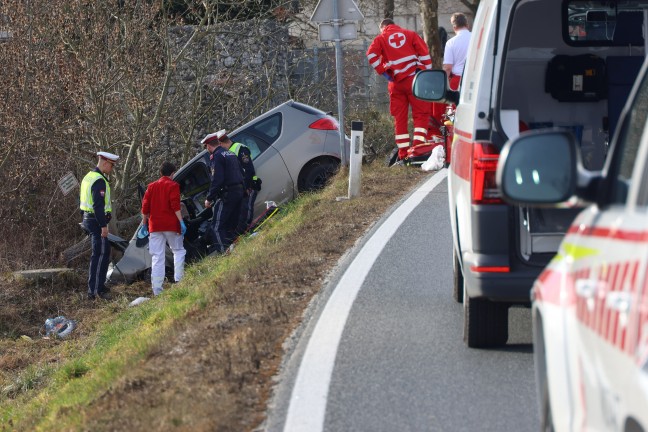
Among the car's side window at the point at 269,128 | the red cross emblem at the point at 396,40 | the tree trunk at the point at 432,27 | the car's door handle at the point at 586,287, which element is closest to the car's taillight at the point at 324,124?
the car's side window at the point at 269,128

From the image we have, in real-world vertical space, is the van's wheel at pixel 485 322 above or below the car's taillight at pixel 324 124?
→ above

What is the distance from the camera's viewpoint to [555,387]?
137 inches

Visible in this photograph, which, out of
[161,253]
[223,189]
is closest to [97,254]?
[161,253]

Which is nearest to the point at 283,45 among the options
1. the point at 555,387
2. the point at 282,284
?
the point at 282,284

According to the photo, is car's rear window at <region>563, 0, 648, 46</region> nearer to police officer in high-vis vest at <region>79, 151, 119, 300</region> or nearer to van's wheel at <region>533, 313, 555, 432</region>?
van's wheel at <region>533, 313, 555, 432</region>

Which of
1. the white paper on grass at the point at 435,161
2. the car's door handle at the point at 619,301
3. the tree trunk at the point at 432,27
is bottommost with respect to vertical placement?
the white paper on grass at the point at 435,161

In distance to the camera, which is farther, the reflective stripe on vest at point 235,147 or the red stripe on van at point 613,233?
the reflective stripe on vest at point 235,147

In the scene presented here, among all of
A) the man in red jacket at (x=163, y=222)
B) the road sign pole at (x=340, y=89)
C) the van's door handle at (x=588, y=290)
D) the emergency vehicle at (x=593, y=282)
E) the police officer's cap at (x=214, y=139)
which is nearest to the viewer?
the emergency vehicle at (x=593, y=282)

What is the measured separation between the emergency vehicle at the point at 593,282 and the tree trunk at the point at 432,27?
18.3 metres

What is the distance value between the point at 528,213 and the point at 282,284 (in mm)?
2947

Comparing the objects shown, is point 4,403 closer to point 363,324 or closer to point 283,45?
point 363,324

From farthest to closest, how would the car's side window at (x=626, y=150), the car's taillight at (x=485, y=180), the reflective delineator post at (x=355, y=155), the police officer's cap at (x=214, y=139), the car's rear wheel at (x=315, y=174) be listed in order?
the car's rear wheel at (x=315, y=174), the police officer's cap at (x=214, y=139), the reflective delineator post at (x=355, y=155), the car's taillight at (x=485, y=180), the car's side window at (x=626, y=150)

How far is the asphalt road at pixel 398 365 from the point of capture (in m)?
5.25

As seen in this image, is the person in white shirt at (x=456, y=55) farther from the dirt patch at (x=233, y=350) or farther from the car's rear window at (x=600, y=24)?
the car's rear window at (x=600, y=24)
